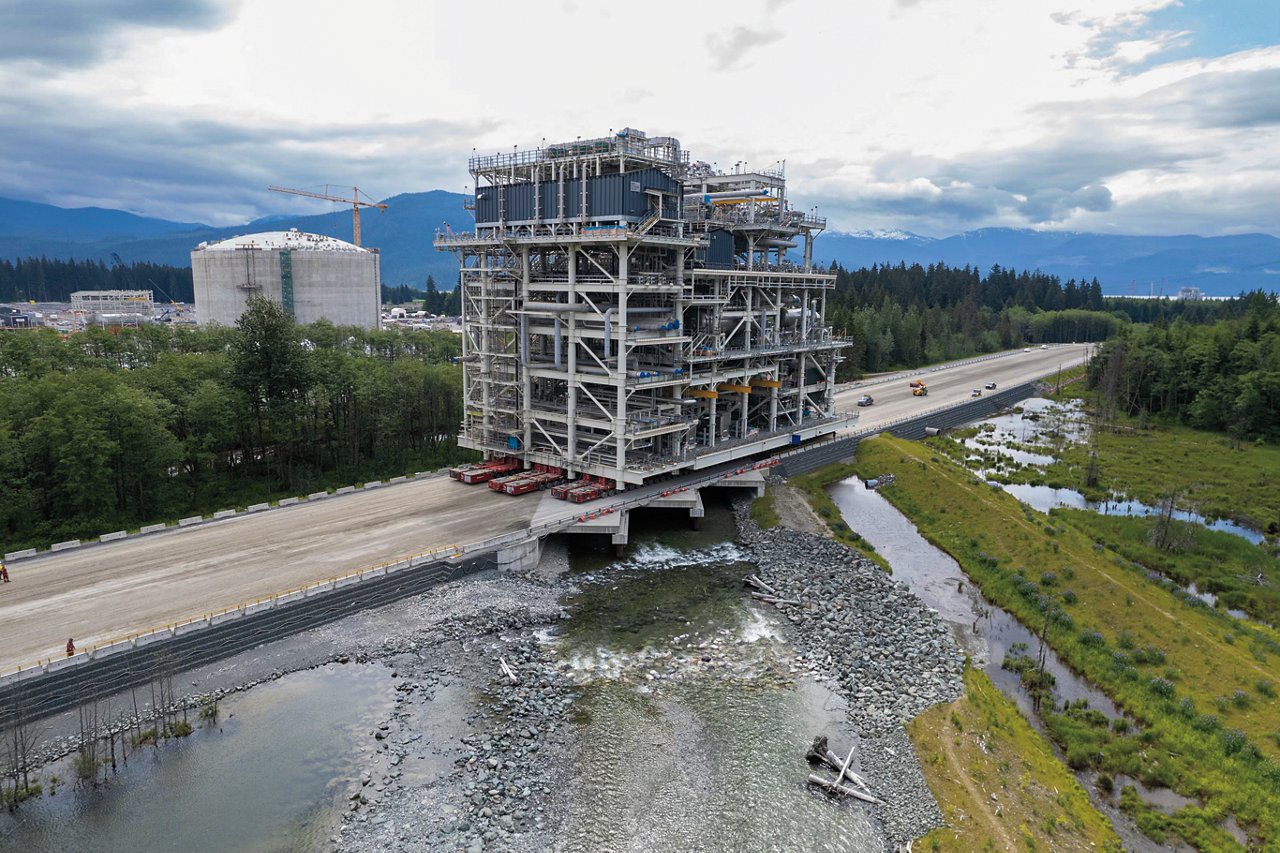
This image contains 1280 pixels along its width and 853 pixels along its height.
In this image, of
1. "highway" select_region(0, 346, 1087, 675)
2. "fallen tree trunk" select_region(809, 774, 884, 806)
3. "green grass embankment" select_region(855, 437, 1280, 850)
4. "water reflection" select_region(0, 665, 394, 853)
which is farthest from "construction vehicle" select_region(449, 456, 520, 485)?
"fallen tree trunk" select_region(809, 774, 884, 806)

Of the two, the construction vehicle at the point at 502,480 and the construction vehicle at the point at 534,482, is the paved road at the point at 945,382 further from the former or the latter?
the construction vehicle at the point at 502,480

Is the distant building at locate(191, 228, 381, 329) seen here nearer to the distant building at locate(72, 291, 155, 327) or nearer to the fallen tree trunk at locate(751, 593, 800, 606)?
the distant building at locate(72, 291, 155, 327)

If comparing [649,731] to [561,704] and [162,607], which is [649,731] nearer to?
[561,704]

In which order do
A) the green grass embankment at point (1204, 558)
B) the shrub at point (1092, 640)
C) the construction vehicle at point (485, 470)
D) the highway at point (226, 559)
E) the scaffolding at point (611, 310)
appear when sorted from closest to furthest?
the highway at point (226, 559) < the shrub at point (1092, 640) < the green grass embankment at point (1204, 558) < the scaffolding at point (611, 310) < the construction vehicle at point (485, 470)

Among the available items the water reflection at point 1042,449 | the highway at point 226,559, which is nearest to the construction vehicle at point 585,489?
the highway at point 226,559

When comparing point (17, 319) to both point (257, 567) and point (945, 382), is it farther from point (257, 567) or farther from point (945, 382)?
point (945, 382)
